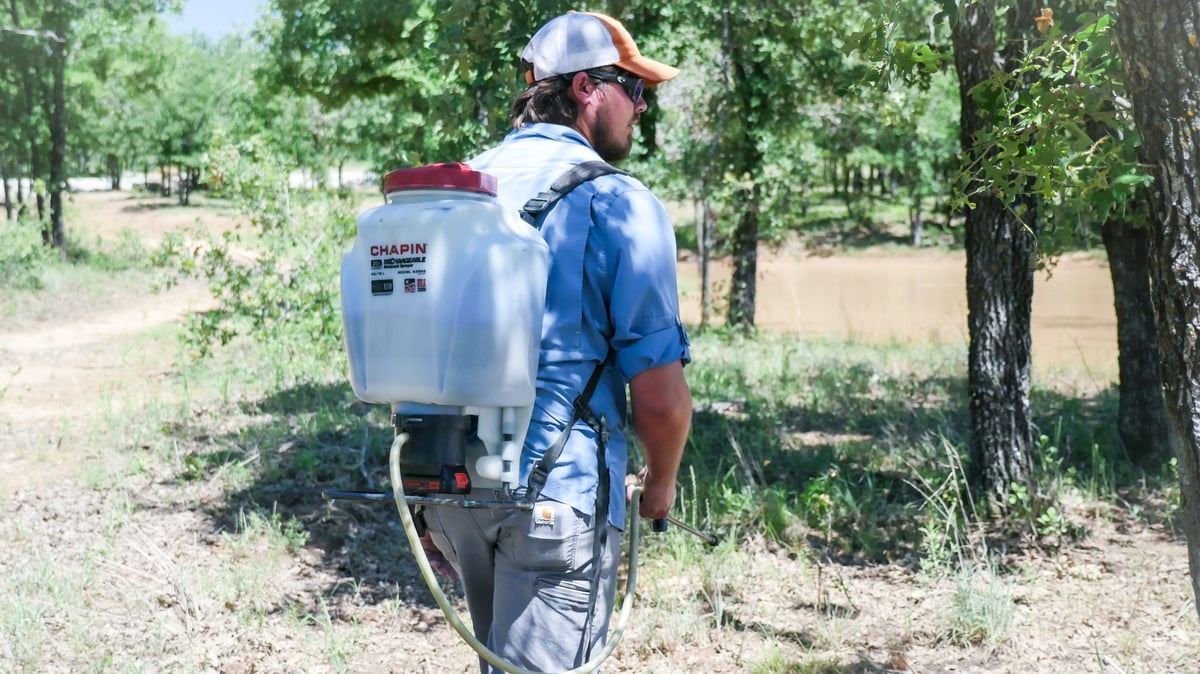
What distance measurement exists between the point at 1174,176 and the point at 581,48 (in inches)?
55.9

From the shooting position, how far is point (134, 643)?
4230mm

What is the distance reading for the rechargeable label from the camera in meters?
2.19

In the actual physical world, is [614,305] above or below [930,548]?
above

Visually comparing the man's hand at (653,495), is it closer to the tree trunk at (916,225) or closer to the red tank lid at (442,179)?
the red tank lid at (442,179)

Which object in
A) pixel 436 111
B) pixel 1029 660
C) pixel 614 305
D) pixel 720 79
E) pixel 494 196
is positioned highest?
pixel 720 79

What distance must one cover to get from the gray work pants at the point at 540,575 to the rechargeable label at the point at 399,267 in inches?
17.1

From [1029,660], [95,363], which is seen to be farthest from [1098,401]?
[95,363]

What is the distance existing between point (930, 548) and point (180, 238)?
6175 mm

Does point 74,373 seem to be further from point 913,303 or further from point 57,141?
point 913,303

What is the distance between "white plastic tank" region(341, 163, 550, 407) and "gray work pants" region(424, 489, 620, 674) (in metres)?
0.26

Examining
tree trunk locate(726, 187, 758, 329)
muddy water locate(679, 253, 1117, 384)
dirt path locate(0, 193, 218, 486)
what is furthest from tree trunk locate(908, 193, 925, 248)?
dirt path locate(0, 193, 218, 486)

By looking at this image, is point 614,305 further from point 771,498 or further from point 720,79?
point 720,79

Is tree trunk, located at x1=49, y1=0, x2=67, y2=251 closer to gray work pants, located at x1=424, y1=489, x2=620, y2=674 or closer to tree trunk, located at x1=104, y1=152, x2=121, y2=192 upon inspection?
gray work pants, located at x1=424, y1=489, x2=620, y2=674

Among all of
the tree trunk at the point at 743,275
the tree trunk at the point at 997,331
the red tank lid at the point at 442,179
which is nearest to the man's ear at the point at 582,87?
the red tank lid at the point at 442,179
